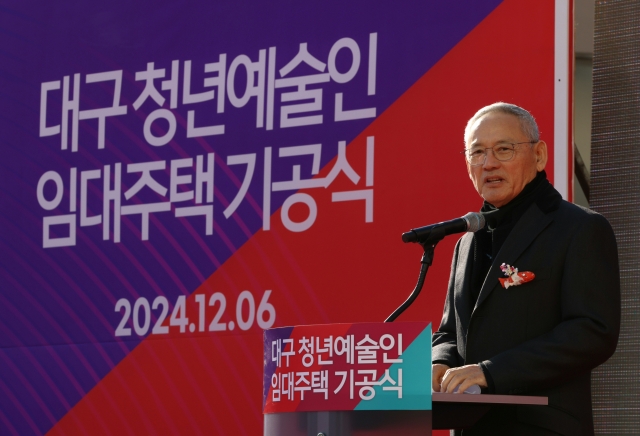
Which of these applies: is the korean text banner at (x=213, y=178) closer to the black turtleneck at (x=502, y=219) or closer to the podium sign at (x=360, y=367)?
the black turtleneck at (x=502, y=219)

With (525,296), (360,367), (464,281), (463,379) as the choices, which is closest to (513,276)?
(525,296)

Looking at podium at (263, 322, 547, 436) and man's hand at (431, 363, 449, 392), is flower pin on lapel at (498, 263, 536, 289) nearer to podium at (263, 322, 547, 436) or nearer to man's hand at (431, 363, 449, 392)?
man's hand at (431, 363, 449, 392)

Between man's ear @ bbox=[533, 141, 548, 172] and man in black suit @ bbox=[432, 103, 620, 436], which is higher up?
man's ear @ bbox=[533, 141, 548, 172]

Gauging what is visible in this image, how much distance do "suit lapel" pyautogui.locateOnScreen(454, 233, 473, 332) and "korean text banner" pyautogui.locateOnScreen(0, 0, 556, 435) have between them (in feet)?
2.57

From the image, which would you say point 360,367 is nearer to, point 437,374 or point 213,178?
point 437,374

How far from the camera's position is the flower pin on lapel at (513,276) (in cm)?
199

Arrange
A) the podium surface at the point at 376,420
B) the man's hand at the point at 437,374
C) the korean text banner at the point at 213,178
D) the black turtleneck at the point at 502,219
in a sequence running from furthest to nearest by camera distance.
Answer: the korean text banner at the point at 213,178, the black turtleneck at the point at 502,219, the man's hand at the point at 437,374, the podium surface at the point at 376,420

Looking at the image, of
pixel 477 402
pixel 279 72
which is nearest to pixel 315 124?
pixel 279 72

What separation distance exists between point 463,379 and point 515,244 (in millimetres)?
356

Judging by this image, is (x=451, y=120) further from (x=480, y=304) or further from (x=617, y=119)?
(x=480, y=304)

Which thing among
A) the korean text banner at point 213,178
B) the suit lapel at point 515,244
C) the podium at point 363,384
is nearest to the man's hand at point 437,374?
the suit lapel at point 515,244

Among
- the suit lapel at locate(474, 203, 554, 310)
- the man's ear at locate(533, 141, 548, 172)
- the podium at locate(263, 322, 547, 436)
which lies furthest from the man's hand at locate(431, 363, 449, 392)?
the man's ear at locate(533, 141, 548, 172)

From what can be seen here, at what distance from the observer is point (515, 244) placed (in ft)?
6.68

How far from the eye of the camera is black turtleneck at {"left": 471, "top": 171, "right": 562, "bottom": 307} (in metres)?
2.09
